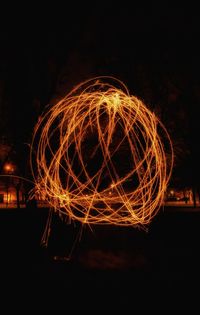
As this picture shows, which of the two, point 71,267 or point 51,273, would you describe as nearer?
point 51,273

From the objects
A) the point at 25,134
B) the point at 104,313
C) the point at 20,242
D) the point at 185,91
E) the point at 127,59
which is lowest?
the point at 104,313

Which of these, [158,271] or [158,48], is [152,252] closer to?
[158,271]

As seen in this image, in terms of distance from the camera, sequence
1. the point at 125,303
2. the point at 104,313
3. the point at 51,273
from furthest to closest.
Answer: the point at 51,273, the point at 125,303, the point at 104,313

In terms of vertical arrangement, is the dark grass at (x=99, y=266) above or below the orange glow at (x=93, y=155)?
below

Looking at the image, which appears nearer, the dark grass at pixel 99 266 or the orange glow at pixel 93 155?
the dark grass at pixel 99 266

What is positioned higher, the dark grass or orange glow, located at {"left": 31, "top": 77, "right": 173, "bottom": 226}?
orange glow, located at {"left": 31, "top": 77, "right": 173, "bottom": 226}

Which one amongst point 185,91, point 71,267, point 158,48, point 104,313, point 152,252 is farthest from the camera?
point 185,91

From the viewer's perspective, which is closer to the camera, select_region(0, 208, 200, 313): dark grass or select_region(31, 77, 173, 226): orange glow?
select_region(0, 208, 200, 313): dark grass

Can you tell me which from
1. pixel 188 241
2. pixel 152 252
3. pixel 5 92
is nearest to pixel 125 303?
pixel 152 252

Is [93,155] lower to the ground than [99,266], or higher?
higher

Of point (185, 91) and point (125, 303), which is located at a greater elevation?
point (185, 91)

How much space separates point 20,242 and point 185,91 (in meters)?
10.3

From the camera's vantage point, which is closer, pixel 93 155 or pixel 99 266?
pixel 99 266

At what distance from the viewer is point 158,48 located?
1461cm
